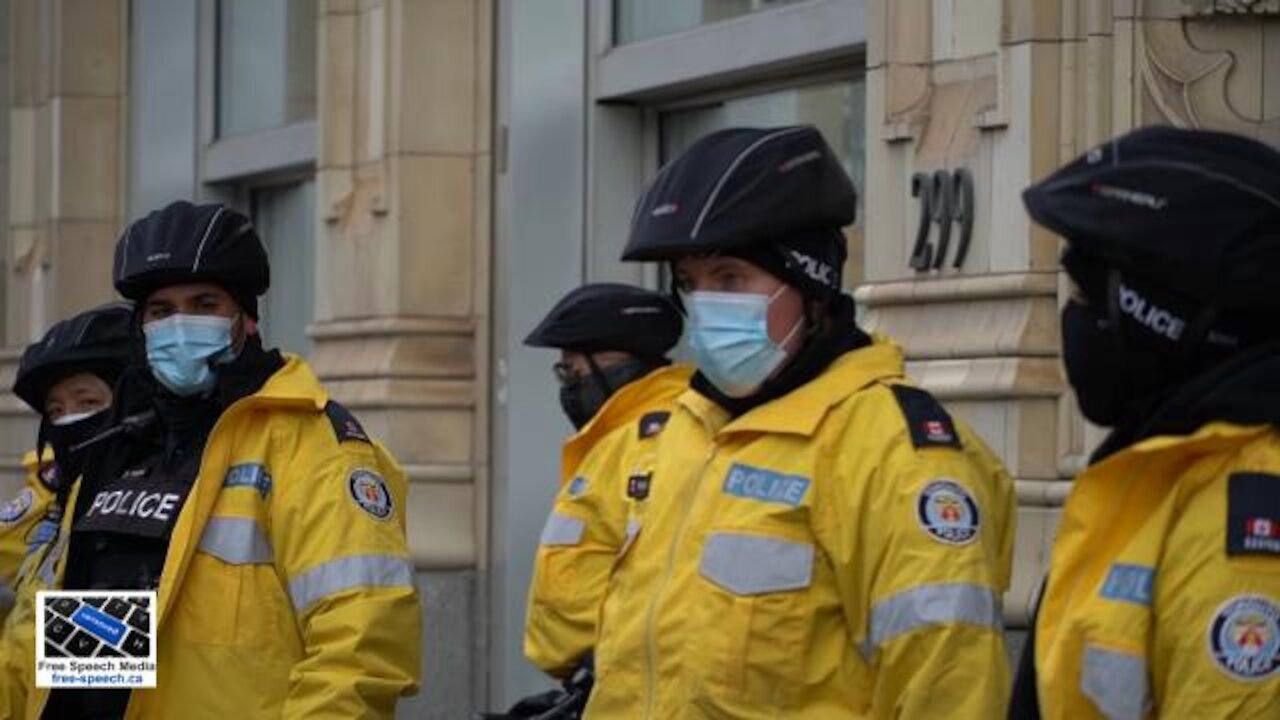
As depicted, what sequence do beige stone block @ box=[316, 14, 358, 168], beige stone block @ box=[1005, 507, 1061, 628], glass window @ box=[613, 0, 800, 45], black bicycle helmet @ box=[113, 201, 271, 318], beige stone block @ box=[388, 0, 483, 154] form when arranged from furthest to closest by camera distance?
beige stone block @ box=[316, 14, 358, 168]
beige stone block @ box=[388, 0, 483, 154]
glass window @ box=[613, 0, 800, 45]
beige stone block @ box=[1005, 507, 1061, 628]
black bicycle helmet @ box=[113, 201, 271, 318]

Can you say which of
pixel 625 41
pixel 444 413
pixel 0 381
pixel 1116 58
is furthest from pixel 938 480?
pixel 0 381

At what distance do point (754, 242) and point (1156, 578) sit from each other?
124cm

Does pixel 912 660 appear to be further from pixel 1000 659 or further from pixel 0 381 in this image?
pixel 0 381

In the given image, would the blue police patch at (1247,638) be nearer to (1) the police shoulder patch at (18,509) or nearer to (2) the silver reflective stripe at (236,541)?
(2) the silver reflective stripe at (236,541)

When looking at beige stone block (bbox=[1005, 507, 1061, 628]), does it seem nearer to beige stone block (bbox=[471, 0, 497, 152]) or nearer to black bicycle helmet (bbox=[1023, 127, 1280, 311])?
black bicycle helmet (bbox=[1023, 127, 1280, 311])

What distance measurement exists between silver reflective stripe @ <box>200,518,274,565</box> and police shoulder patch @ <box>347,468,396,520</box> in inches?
7.9

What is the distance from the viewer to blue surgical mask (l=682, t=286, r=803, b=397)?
4.81 m

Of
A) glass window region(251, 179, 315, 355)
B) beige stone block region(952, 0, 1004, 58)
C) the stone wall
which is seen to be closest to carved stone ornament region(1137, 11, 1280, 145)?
the stone wall

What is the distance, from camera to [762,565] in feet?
14.9

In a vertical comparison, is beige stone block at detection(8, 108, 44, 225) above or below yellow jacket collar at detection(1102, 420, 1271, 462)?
above

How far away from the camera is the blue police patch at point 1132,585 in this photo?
3744mm

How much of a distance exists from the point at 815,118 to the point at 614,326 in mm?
2138

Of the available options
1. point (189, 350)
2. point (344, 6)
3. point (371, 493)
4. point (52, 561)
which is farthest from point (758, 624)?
point (344, 6)

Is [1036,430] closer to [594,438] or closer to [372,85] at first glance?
[594,438]
